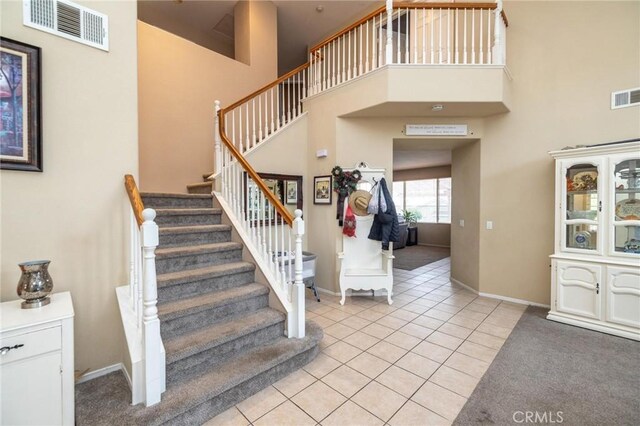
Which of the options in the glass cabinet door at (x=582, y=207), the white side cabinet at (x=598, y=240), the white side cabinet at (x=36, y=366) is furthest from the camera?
the glass cabinet door at (x=582, y=207)

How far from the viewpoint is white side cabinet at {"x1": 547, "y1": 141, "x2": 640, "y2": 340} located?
2.92 metres

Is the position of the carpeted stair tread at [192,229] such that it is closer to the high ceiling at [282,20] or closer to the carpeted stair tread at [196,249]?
the carpeted stair tread at [196,249]

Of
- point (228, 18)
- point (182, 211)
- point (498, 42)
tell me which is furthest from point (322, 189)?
point (228, 18)

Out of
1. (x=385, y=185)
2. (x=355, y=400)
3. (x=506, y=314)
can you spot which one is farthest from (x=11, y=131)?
(x=506, y=314)

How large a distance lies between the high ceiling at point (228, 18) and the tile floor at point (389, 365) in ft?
19.1

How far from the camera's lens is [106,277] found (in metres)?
2.23

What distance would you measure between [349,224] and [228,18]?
17.3 feet

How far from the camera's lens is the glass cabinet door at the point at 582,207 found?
3.15 m

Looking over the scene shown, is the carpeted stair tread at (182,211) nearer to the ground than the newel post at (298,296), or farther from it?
farther from it

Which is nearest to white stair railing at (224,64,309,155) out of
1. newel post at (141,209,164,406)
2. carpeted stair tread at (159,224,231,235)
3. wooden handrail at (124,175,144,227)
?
carpeted stair tread at (159,224,231,235)

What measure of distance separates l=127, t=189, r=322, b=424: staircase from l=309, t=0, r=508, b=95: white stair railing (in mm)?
3134

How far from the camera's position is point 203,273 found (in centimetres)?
255

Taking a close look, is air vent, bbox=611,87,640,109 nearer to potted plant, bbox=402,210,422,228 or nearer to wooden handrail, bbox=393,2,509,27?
wooden handrail, bbox=393,2,509,27

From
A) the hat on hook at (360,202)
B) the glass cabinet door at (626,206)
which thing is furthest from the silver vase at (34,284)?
the glass cabinet door at (626,206)
